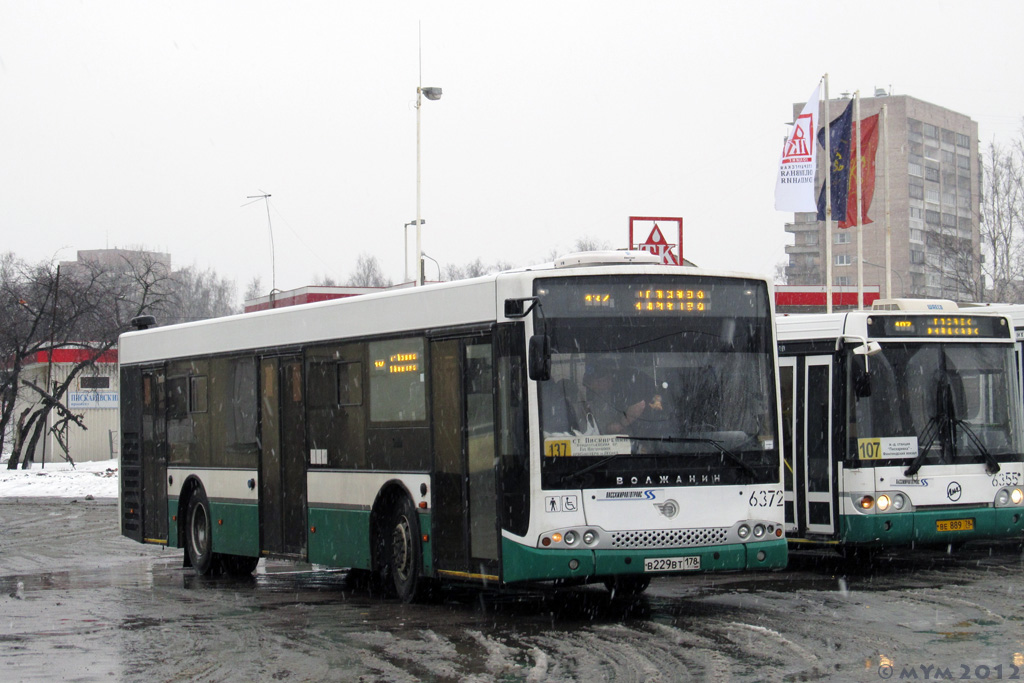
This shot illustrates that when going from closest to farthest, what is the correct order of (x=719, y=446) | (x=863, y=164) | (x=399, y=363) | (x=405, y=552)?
(x=719, y=446), (x=405, y=552), (x=399, y=363), (x=863, y=164)

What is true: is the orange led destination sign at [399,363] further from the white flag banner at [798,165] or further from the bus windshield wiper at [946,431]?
the white flag banner at [798,165]

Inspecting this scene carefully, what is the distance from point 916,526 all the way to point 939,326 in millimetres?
2167

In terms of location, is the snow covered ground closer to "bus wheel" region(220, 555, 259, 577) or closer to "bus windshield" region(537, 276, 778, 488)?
"bus wheel" region(220, 555, 259, 577)

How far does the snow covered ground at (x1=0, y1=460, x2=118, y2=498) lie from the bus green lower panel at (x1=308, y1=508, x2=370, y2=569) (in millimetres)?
21626

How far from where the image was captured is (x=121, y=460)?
738 inches

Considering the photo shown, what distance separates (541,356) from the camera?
10.4 meters

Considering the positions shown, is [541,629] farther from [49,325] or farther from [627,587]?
[49,325]

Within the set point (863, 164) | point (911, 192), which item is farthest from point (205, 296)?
point (863, 164)

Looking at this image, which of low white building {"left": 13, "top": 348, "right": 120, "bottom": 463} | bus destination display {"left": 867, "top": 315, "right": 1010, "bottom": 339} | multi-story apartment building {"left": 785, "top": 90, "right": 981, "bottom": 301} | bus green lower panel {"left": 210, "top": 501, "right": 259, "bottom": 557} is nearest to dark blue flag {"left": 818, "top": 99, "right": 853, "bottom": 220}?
bus destination display {"left": 867, "top": 315, "right": 1010, "bottom": 339}

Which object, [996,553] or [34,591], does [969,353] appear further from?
[34,591]

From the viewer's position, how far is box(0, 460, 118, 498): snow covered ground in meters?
35.2

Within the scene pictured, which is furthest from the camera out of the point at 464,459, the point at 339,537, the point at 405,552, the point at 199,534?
the point at 199,534

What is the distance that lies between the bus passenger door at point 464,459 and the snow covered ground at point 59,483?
79.1ft

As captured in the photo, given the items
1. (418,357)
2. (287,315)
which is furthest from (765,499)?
(287,315)
